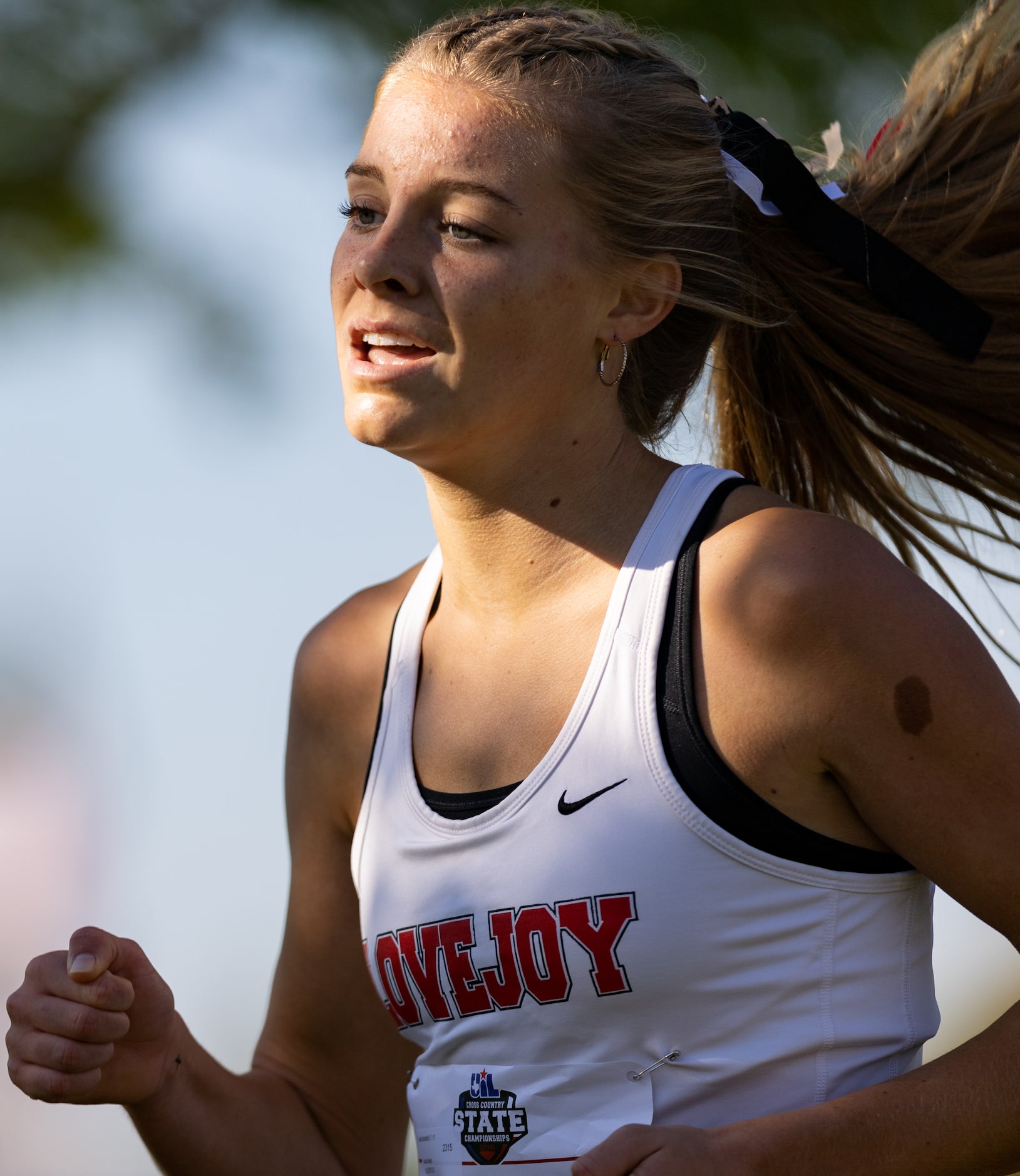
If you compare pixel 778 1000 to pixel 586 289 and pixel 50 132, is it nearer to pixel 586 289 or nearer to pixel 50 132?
pixel 586 289

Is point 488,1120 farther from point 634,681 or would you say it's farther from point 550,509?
point 550,509

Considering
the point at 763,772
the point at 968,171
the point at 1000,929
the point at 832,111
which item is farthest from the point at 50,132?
the point at 1000,929

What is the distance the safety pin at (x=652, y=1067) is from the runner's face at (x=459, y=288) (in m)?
0.76

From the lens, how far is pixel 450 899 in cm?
Answer: 160

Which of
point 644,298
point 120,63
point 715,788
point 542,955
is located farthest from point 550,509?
point 120,63

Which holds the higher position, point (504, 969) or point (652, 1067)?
point (504, 969)

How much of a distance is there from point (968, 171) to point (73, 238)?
109 inches

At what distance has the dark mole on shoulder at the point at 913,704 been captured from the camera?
4.59 ft

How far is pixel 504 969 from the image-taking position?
1553 millimetres

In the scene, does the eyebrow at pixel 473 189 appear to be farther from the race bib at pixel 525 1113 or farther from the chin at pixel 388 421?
the race bib at pixel 525 1113

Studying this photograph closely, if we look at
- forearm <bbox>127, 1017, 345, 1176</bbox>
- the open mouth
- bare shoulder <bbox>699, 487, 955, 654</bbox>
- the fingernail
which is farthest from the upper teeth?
forearm <bbox>127, 1017, 345, 1176</bbox>

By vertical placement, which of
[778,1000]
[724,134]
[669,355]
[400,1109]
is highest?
[724,134]

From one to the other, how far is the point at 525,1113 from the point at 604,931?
0.26 meters

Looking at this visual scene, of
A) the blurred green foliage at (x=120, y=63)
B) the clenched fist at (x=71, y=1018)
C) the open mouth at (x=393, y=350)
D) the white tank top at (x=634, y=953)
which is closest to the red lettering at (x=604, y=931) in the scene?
the white tank top at (x=634, y=953)
